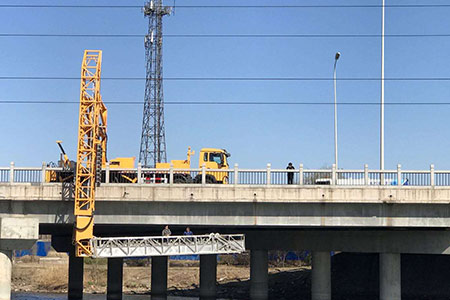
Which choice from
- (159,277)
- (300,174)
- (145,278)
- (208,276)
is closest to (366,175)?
(300,174)

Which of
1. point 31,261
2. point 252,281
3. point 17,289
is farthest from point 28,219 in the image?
point 31,261

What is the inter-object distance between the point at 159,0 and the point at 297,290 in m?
39.3

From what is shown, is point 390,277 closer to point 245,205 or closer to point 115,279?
point 245,205

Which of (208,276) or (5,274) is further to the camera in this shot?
(208,276)

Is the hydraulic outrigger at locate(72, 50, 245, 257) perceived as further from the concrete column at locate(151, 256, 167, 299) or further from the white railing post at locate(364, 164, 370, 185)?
the concrete column at locate(151, 256, 167, 299)

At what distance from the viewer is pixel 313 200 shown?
41594 millimetres

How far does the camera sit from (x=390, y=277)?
45.2 meters

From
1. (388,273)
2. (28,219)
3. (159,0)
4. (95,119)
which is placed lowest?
(388,273)

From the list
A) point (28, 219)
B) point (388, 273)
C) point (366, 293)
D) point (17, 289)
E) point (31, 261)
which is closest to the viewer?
point (28, 219)

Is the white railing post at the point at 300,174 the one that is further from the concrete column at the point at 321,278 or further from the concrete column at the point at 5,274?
the concrete column at the point at 5,274

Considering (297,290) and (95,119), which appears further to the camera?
(297,290)

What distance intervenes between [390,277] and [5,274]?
23941 millimetres

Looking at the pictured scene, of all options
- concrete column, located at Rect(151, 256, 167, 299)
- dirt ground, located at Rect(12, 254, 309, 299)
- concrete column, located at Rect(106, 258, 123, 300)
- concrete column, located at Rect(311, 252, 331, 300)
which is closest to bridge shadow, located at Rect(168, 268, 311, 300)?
dirt ground, located at Rect(12, 254, 309, 299)

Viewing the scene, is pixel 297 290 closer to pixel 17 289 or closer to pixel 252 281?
pixel 252 281
